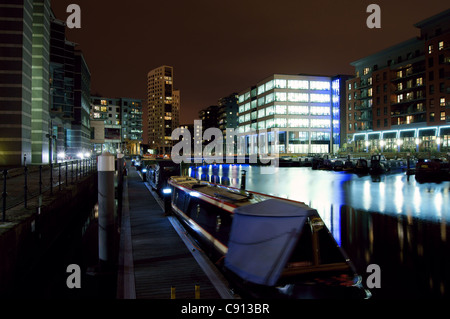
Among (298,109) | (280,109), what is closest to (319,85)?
(298,109)

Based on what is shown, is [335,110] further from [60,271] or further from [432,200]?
[60,271]

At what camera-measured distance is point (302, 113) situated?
9238 centimetres

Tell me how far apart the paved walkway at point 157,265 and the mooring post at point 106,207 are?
50cm

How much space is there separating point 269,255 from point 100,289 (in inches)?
179

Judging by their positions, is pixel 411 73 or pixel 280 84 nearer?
pixel 411 73

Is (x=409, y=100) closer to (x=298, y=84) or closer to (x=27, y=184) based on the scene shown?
(x=298, y=84)

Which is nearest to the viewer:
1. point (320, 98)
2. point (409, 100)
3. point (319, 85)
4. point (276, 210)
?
point (276, 210)

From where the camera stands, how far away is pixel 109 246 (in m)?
7.30

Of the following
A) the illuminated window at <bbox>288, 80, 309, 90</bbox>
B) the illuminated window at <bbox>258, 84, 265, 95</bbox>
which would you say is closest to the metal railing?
the illuminated window at <bbox>288, 80, 309, 90</bbox>

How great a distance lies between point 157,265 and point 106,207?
1.81 m

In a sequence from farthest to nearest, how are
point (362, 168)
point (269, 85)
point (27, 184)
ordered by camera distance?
point (269, 85) → point (362, 168) → point (27, 184)

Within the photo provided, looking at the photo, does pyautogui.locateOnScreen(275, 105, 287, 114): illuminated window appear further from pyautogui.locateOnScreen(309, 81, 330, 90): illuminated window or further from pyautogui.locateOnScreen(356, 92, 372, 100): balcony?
pyautogui.locateOnScreen(356, 92, 372, 100): balcony

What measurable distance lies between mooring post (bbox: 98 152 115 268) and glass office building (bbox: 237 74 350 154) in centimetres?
8400

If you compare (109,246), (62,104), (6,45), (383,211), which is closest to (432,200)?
(383,211)
